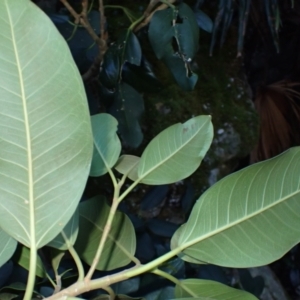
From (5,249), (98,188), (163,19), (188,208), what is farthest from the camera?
(98,188)

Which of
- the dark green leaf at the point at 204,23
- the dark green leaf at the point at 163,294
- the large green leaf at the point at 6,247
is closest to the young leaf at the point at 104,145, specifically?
the large green leaf at the point at 6,247

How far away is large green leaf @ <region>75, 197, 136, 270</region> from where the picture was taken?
0.50 metres

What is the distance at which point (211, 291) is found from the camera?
0.44 m

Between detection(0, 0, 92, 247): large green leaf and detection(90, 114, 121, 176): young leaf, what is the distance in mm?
111

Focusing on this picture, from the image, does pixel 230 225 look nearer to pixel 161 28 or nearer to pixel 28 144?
pixel 28 144

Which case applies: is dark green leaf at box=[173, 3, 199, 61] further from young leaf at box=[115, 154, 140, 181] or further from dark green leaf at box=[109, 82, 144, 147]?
young leaf at box=[115, 154, 140, 181]

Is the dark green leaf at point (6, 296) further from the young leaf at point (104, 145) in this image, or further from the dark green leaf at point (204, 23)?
the dark green leaf at point (204, 23)

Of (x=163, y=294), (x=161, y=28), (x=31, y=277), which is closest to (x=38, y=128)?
(x=31, y=277)

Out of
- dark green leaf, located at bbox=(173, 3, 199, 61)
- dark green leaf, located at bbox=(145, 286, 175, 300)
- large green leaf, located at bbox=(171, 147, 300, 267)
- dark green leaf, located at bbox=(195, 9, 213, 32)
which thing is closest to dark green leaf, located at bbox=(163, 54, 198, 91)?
dark green leaf, located at bbox=(173, 3, 199, 61)

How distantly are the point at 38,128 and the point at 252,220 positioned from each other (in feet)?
0.68

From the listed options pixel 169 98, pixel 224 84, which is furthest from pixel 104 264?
pixel 224 84

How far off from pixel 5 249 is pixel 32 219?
78mm

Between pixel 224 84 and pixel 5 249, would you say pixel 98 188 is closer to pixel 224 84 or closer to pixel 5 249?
pixel 224 84

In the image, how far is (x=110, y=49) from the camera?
36.0 inches
